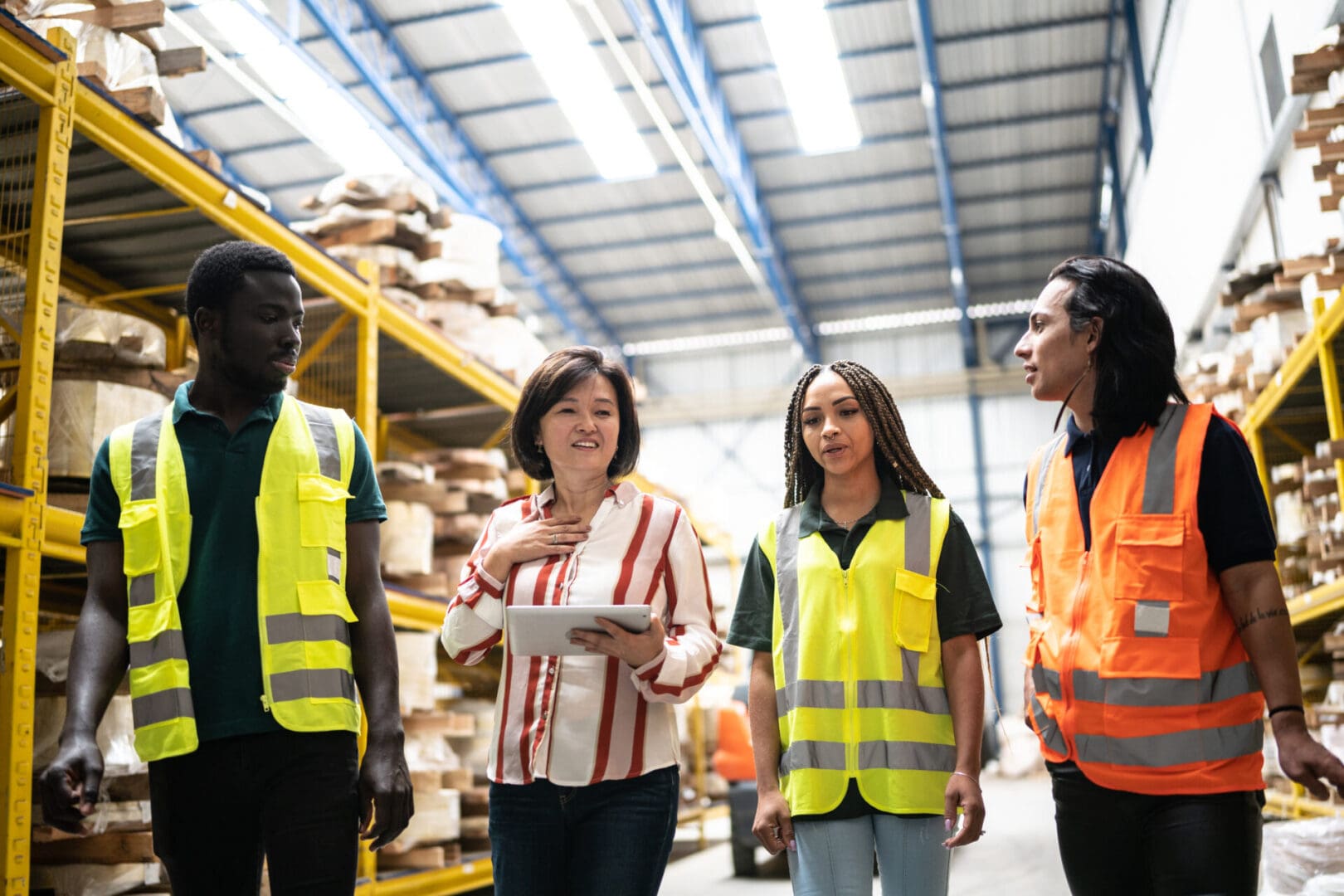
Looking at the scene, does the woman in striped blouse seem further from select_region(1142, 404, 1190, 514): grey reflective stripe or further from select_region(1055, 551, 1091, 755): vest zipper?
select_region(1142, 404, 1190, 514): grey reflective stripe

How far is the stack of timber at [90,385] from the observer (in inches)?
191

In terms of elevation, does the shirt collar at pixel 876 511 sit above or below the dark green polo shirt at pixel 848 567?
above

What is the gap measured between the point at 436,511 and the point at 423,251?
5.80 ft

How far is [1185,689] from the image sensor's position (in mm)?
2473

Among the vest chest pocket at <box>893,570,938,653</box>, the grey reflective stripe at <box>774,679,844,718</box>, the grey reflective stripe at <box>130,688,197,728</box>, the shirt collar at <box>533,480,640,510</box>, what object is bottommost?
the grey reflective stripe at <box>774,679,844,718</box>

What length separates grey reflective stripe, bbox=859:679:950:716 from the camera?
2.79 metres

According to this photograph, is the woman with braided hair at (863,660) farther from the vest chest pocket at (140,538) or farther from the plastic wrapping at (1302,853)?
the plastic wrapping at (1302,853)

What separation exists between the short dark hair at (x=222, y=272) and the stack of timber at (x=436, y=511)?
4.30 m

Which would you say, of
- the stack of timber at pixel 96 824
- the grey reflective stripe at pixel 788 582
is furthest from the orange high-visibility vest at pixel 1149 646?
the stack of timber at pixel 96 824

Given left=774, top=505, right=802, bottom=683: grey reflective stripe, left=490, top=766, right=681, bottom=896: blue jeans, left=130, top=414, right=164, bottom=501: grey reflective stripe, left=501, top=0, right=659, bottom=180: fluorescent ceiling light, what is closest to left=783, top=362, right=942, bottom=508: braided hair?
left=774, top=505, right=802, bottom=683: grey reflective stripe

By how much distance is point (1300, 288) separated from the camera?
7.52 metres

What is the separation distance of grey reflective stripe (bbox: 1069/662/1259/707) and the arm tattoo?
3.5 inches

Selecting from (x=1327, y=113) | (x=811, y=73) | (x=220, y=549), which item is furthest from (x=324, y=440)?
(x=811, y=73)

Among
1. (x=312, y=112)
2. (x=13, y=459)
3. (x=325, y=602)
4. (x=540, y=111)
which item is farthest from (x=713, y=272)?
(x=325, y=602)
